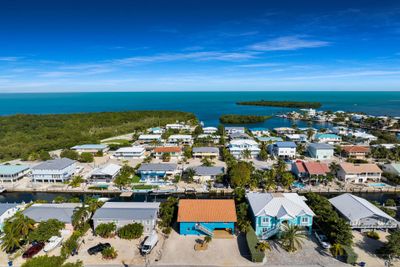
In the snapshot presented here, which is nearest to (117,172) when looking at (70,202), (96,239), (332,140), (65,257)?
(70,202)

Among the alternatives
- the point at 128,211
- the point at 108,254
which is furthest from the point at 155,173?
the point at 108,254

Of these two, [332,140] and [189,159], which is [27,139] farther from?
[332,140]

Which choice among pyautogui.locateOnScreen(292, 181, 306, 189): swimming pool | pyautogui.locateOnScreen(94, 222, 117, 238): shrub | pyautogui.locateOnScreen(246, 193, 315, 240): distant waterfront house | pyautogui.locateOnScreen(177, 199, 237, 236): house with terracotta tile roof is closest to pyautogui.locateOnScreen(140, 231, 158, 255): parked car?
pyautogui.locateOnScreen(177, 199, 237, 236): house with terracotta tile roof

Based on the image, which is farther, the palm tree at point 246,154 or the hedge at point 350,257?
the palm tree at point 246,154

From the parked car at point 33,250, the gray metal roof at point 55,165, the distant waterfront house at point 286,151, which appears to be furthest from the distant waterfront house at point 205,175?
the parked car at point 33,250

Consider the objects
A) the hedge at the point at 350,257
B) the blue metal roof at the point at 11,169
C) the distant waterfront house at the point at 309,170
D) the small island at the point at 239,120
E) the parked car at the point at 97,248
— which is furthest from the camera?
the small island at the point at 239,120

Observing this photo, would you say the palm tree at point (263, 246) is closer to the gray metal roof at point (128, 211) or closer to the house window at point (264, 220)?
the house window at point (264, 220)
